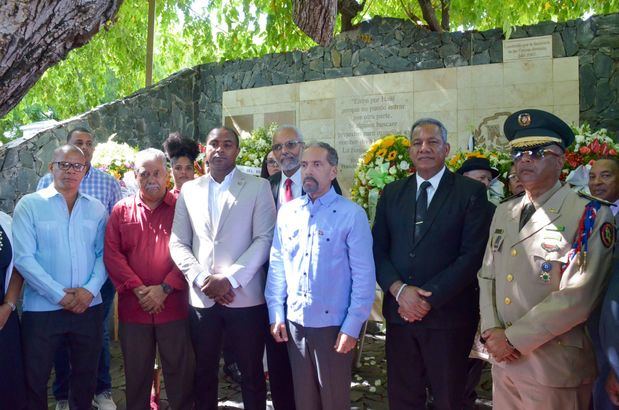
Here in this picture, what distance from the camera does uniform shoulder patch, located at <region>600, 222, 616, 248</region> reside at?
2.57 meters

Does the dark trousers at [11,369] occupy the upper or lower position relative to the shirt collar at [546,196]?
lower

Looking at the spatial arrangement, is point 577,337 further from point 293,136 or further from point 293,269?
point 293,136

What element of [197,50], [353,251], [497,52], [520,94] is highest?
[197,50]

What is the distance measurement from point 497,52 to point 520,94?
0.73m

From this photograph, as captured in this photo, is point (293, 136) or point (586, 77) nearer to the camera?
point (293, 136)

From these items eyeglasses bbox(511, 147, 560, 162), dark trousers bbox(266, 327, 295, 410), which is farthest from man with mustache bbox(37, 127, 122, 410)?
eyeglasses bbox(511, 147, 560, 162)

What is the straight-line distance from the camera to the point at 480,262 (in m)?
3.25

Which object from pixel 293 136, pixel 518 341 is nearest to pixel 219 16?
pixel 293 136

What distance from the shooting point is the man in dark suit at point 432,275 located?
321 cm

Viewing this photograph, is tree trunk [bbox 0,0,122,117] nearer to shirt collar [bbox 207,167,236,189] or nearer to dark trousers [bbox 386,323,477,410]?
shirt collar [bbox 207,167,236,189]

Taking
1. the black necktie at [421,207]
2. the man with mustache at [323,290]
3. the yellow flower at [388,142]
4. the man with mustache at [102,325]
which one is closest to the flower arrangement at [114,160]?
the man with mustache at [102,325]

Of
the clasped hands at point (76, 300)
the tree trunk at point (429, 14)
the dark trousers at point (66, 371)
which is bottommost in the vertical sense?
the dark trousers at point (66, 371)

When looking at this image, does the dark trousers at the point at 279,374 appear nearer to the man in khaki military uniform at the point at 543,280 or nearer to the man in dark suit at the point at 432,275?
the man in dark suit at the point at 432,275

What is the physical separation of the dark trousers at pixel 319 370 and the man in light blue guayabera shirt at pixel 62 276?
1524mm
